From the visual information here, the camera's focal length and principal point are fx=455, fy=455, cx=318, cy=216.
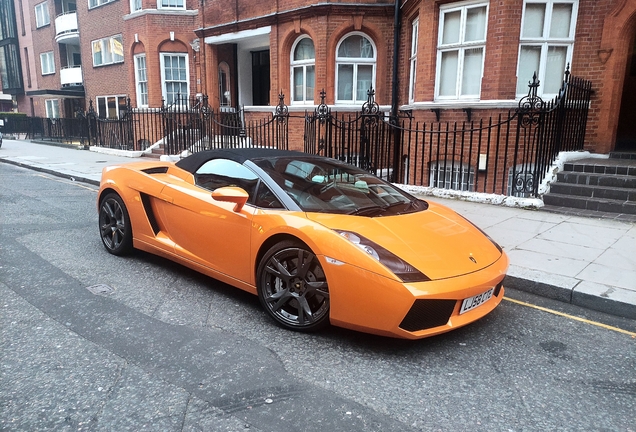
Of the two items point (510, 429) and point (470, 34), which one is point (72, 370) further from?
point (470, 34)

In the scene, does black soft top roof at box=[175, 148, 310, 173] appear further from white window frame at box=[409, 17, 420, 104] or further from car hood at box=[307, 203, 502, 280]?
white window frame at box=[409, 17, 420, 104]

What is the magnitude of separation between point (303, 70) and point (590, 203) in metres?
9.75

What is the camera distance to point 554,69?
9.92 meters

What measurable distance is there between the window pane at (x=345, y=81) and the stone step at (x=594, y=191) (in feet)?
24.7

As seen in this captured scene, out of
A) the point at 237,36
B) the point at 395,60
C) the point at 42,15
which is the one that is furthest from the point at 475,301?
the point at 42,15

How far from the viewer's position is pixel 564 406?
2.68 m

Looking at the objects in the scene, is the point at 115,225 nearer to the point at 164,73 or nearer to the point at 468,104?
the point at 468,104

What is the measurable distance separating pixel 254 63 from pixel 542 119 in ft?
44.2

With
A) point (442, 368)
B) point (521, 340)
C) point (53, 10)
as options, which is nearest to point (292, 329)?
point (442, 368)

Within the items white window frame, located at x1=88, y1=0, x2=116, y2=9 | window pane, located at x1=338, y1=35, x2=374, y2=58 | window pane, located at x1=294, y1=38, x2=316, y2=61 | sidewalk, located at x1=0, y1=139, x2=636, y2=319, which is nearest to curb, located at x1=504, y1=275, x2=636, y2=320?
sidewalk, located at x1=0, y1=139, x2=636, y2=319

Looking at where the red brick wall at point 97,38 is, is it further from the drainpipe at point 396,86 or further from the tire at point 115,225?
the tire at point 115,225

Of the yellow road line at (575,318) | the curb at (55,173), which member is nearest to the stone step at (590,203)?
the yellow road line at (575,318)

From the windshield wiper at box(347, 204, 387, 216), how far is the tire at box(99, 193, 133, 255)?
2.73 meters

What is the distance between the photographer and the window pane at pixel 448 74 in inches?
419
